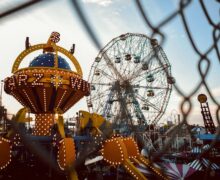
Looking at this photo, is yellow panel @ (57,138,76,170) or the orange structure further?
the orange structure

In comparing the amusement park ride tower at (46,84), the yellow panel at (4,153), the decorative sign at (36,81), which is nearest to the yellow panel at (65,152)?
the yellow panel at (4,153)

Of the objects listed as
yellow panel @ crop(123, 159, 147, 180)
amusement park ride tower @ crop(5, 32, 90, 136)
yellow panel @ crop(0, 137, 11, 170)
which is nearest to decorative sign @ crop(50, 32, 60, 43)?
amusement park ride tower @ crop(5, 32, 90, 136)

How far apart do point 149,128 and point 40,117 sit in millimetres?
11627

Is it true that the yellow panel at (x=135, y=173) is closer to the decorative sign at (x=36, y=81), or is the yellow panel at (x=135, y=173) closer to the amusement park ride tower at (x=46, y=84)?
the amusement park ride tower at (x=46, y=84)

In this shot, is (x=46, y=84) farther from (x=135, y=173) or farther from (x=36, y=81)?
(x=135, y=173)

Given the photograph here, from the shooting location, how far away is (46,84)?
11.4 metres

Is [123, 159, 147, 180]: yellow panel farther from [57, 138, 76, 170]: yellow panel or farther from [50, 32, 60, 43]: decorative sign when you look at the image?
[50, 32, 60, 43]: decorative sign

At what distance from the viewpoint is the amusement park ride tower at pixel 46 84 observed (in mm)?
11398

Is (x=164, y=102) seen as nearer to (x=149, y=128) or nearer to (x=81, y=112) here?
(x=149, y=128)

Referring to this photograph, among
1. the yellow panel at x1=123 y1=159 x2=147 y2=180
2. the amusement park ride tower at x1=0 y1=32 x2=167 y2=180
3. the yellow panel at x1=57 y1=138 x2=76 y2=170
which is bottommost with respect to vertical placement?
the yellow panel at x1=123 y1=159 x2=147 y2=180

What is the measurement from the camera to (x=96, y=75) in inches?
936

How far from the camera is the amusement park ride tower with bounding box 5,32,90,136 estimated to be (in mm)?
11398

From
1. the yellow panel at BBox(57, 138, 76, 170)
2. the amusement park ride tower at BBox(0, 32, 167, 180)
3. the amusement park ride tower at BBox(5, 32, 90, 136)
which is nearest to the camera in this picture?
the yellow panel at BBox(57, 138, 76, 170)

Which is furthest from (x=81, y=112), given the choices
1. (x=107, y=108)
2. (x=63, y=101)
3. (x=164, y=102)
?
(x=164, y=102)
